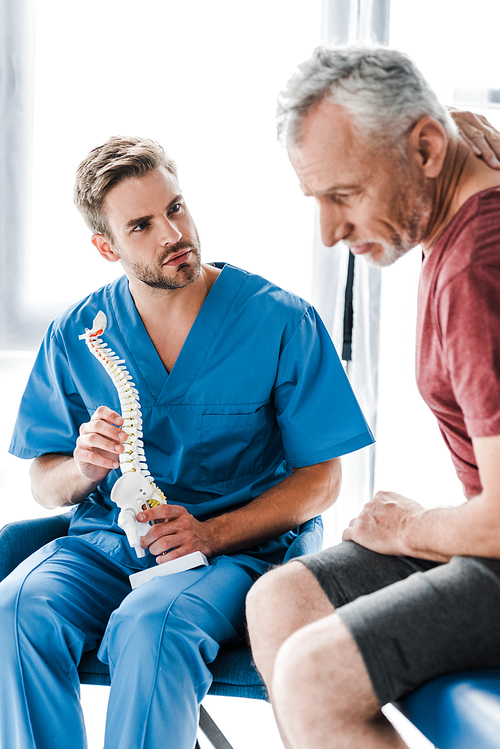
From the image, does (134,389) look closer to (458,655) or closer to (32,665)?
(32,665)

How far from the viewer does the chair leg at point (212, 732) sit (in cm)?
121

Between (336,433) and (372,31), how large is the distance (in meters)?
1.47

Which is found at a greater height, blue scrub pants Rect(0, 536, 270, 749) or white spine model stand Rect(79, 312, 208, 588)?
white spine model stand Rect(79, 312, 208, 588)

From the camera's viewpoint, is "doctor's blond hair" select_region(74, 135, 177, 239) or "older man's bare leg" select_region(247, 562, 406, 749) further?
"doctor's blond hair" select_region(74, 135, 177, 239)

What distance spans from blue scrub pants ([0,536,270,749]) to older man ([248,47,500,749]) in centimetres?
14

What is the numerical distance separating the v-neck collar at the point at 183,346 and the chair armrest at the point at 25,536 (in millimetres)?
361

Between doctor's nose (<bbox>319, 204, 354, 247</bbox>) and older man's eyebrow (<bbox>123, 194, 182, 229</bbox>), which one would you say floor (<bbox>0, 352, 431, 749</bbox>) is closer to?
older man's eyebrow (<bbox>123, 194, 182, 229</bbox>)

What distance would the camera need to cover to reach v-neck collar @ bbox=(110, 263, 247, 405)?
1411 millimetres

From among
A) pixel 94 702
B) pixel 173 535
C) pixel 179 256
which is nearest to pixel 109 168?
pixel 179 256

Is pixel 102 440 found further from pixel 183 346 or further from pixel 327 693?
pixel 327 693

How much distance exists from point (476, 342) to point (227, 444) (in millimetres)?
727

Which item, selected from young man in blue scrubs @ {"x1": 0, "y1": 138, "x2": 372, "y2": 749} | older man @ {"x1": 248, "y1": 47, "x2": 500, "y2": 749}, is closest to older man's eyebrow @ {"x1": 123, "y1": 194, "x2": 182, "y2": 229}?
young man in blue scrubs @ {"x1": 0, "y1": 138, "x2": 372, "y2": 749}

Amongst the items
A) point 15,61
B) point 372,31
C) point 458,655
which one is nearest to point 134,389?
point 458,655

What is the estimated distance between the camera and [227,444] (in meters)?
1.42
